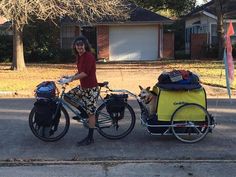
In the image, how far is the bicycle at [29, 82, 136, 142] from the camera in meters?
8.23

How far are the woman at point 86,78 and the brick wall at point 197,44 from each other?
92.3ft

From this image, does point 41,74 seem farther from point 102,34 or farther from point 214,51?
point 214,51

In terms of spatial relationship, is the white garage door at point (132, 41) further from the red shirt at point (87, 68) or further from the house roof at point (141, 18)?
the red shirt at point (87, 68)

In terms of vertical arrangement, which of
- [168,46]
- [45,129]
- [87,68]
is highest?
[168,46]

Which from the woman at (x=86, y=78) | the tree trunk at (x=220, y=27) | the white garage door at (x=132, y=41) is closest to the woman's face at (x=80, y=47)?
the woman at (x=86, y=78)

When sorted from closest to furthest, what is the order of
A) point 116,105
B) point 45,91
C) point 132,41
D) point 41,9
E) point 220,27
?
point 45,91, point 116,105, point 41,9, point 220,27, point 132,41

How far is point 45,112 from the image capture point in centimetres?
810

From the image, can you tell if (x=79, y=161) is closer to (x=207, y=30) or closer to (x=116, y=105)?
(x=116, y=105)

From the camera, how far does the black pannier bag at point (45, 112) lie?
8094mm

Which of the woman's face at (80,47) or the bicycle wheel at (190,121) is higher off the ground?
the woman's face at (80,47)

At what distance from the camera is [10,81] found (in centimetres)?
1972

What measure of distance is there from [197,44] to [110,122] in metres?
28.3

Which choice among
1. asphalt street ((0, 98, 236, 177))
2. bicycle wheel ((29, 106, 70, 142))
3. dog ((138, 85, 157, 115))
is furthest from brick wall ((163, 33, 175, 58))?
bicycle wheel ((29, 106, 70, 142))

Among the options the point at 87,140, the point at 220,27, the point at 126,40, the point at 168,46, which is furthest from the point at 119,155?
the point at 168,46
